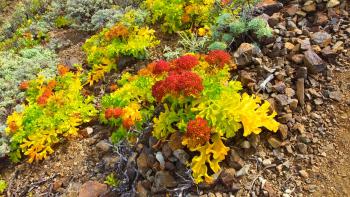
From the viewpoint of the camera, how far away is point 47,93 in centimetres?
753

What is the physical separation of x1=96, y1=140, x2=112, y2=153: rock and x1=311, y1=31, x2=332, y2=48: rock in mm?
3486

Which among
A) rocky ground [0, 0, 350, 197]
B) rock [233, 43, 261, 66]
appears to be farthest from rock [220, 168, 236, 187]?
rock [233, 43, 261, 66]

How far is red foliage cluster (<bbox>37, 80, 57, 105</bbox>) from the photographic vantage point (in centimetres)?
732

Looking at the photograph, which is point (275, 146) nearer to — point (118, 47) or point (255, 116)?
point (255, 116)

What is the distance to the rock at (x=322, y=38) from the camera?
Answer: 6.45 metres

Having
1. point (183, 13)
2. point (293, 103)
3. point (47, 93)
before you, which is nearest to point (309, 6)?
point (293, 103)

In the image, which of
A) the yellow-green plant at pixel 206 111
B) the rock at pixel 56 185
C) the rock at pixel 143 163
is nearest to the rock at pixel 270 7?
the yellow-green plant at pixel 206 111

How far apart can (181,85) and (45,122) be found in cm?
283

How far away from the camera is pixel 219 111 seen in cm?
523

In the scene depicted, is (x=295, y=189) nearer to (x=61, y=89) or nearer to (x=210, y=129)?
(x=210, y=129)

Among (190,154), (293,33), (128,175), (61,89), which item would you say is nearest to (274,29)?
(293,33)

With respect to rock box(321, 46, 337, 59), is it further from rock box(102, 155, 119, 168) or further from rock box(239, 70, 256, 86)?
rock box(102, 155, 119, 168)

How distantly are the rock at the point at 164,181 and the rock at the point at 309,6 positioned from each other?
3.63 metres

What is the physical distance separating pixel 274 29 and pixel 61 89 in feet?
12.8
